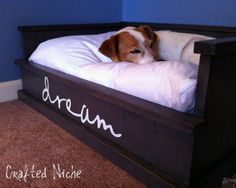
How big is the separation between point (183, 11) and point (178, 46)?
0.55 m

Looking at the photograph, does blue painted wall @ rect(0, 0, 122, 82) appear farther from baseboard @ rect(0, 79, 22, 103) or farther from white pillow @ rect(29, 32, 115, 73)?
white pillow @ rect(29, 32, 115, 73)

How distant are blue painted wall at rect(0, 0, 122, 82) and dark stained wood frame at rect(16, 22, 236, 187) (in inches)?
28.5

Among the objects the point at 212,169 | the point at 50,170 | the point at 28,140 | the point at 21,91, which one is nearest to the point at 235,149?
the point at 212,169

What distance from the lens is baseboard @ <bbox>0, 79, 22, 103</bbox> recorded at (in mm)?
1835

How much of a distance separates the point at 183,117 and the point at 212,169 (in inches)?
11.7

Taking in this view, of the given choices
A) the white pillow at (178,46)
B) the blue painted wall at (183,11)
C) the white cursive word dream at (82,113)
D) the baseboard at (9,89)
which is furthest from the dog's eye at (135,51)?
the baseboard at (9,89)

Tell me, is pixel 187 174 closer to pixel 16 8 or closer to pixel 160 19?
pixel 160 19

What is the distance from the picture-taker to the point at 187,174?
842 mm

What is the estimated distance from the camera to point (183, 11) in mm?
1832

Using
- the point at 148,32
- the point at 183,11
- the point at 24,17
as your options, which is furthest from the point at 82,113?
the point at 183,11

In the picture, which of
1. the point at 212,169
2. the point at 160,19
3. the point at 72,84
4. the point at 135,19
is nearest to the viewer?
the point at 212,169

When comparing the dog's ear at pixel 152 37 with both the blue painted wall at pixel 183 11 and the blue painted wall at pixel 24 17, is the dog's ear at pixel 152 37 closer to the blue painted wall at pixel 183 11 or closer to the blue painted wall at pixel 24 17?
the blue painted wall at pixel 183 11

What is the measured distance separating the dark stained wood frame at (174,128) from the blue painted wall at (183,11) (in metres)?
0.72

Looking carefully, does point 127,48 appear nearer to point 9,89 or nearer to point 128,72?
point 128,72
